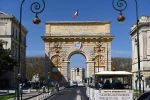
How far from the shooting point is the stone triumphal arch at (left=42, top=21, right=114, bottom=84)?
68875 mm

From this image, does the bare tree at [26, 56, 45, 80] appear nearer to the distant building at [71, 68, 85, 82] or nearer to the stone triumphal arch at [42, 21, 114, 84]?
the stone triumphal arch at [42, 21, 114, 84]

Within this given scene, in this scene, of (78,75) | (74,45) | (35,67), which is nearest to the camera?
(74,45)

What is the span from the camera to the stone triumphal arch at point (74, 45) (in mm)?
68875

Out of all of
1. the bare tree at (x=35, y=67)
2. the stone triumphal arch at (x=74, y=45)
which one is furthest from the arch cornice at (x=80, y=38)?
the bare tree at (x=35, y=67)

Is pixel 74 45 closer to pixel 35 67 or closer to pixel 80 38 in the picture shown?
pixel 80 38

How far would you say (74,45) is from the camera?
69.7m

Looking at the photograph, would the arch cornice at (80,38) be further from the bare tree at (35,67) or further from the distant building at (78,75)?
the distant building at (78,75)

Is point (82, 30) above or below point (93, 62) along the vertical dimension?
above

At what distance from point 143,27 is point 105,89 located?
47.6 meters

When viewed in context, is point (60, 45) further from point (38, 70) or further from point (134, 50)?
point (38, 70)

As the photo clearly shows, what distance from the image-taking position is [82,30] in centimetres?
6938

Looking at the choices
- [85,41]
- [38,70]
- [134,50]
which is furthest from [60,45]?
[38,70]

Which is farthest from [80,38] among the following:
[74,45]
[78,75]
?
[78,75]

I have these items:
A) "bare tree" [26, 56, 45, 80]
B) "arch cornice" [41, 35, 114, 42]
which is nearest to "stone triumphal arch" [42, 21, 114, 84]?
"arch cornice" [41, 35, 114, 42]
